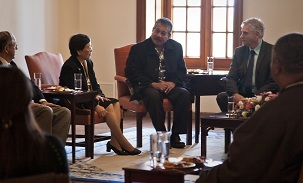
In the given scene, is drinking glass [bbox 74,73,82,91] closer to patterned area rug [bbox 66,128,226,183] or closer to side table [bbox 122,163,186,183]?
patterned area rug [bbox 66,128,226,183]

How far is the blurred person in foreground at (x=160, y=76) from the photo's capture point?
21.5 ft

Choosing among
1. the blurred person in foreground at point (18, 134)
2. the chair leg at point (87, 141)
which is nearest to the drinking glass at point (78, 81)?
the chair leg at point (87, 141)

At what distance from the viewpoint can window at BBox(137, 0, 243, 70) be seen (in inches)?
346

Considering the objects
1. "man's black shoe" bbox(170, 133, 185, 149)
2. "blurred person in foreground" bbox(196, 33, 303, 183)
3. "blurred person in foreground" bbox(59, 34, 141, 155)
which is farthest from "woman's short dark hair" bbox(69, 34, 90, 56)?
"blurred person in foreground" bbox(196, 33, 303, 183)

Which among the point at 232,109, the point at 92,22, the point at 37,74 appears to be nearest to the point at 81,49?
the point at 37,74

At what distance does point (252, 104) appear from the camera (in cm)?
537

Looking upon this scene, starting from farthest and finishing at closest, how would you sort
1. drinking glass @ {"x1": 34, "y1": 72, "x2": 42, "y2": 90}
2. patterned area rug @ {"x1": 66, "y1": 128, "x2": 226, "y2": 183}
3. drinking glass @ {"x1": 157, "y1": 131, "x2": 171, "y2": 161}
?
drinking glass @ {"x1": 34, "y1": 72, "x2": 42, "y2": 90}
patterned area rug @ {"x1": 66, "y1": 128, "x2": 226, "y2": 183}
drinking glass @ {"x1": 157, "y1": 131, "x2": 171, "y2": 161}

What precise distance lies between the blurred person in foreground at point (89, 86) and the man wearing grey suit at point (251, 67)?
1041mm

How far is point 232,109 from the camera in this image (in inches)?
223

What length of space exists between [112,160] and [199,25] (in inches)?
136

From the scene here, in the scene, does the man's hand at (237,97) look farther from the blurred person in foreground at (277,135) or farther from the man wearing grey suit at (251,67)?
the blurred person in foreground at (277,135)

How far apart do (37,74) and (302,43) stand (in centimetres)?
341

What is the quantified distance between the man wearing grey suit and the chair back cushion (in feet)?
5.37

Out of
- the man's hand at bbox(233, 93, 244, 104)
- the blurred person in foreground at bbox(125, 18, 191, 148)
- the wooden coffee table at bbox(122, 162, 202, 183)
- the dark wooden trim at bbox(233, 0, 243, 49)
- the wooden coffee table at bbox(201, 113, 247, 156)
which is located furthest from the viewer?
the dark wooden trim at bbox(233, 0, 243, 49)
